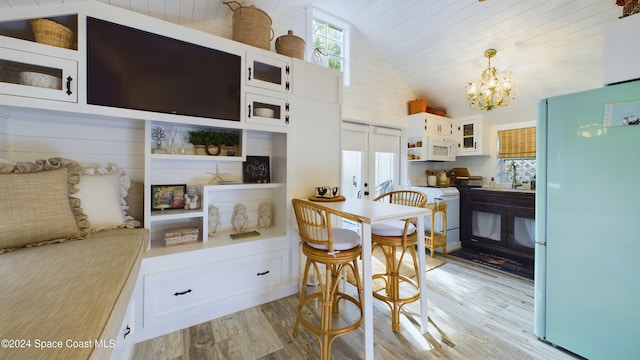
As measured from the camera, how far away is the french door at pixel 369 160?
3543 mm

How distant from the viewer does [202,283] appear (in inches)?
74.1

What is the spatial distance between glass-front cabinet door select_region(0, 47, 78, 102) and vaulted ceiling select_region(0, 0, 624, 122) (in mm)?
635

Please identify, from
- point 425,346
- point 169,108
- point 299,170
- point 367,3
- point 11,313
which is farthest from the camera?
point 367,3

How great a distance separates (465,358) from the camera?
1.55 m

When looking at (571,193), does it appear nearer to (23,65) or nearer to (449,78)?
(449,78)

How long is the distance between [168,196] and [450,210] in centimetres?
388

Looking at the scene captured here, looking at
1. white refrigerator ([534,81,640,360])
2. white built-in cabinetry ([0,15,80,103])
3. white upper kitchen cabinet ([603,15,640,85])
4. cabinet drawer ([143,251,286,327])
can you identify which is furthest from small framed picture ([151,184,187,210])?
white upper kitchen cabinet ([603,15,640,85])

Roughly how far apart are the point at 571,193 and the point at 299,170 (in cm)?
204

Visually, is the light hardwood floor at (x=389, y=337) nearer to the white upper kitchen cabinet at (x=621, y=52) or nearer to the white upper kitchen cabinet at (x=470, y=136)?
the white upper kitchen cabinet at (x=621, y=52)

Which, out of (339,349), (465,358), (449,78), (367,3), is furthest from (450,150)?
(339,349)

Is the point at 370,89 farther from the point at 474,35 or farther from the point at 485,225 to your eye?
the point at 485,225

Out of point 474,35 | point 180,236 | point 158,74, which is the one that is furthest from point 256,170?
point 474,35

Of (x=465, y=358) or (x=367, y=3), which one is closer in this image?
(x=465, y=358)

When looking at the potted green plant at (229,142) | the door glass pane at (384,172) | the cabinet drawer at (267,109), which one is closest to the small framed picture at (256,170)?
the potted green plant at (229,142)
